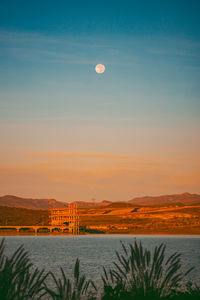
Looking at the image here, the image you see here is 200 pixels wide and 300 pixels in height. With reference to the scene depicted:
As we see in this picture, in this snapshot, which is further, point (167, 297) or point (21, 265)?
point (167, 297)

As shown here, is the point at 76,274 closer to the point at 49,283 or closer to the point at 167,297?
the point at 167,297

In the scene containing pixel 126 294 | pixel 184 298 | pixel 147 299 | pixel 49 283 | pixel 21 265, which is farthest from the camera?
pixel 49 283

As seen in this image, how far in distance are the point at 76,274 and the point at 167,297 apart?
432 cm

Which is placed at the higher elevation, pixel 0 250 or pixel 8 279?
pixel 0 250

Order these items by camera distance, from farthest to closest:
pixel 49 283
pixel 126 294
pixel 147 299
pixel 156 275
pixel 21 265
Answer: pixel 49 283, pixel 126 294, pixel 147 299, pixel 156 275, pixel 21 265

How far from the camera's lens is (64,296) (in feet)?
46.4

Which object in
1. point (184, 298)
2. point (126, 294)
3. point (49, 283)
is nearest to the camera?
point (126, 294)

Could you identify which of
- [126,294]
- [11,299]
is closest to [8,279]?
[11,299]

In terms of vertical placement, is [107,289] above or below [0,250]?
below

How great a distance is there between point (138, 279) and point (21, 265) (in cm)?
401

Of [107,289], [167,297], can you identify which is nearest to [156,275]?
[167,297]

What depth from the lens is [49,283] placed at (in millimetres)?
42406

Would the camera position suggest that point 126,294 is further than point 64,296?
Yes

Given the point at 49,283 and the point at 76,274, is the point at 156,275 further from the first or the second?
the point at 49,283
